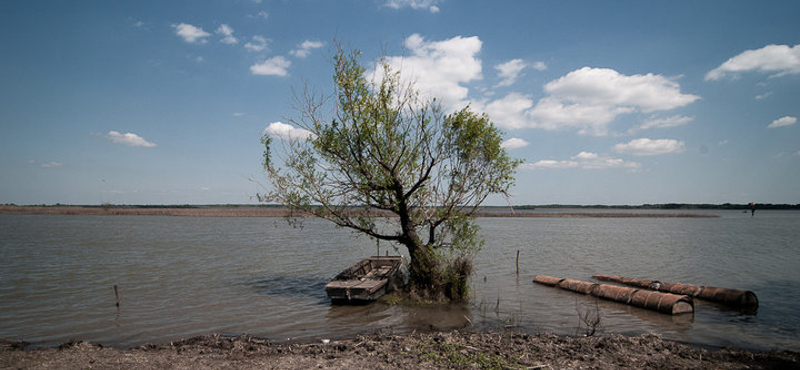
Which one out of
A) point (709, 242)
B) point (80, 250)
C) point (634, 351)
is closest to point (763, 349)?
point (634, 351)

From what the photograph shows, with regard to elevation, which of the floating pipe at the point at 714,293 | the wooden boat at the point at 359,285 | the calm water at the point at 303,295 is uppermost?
the wooden boat at the point at 359,285

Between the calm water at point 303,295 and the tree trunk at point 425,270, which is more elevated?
the tree trunk at point 425,270

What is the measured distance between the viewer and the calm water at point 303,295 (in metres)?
11.4

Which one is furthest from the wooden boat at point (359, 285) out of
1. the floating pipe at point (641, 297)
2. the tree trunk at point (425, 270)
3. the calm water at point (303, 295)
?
→ the floating pipe at point (641, 297)

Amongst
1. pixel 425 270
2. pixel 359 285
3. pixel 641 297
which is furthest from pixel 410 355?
pixel 641 297

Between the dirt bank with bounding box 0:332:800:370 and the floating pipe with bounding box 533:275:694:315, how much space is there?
3766 millimetres

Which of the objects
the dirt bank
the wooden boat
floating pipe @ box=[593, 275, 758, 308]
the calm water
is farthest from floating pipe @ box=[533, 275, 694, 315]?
the wooden boat

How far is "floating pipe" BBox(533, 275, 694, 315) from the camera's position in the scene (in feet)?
42.2

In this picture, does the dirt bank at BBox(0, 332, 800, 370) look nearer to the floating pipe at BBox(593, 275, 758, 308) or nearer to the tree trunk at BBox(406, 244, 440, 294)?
the tree trunk at BBox(406, 244, 440, 294)

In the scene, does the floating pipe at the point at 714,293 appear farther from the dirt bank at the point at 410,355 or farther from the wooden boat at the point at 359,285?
the wooden boat at the point at 359,285

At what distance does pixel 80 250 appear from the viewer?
89.0ft

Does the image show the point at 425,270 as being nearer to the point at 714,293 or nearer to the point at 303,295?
the point at 303,295

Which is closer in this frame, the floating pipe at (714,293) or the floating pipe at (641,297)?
the floating pipe at (641,297)

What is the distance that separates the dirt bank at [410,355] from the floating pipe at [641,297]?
3766 millimetres
